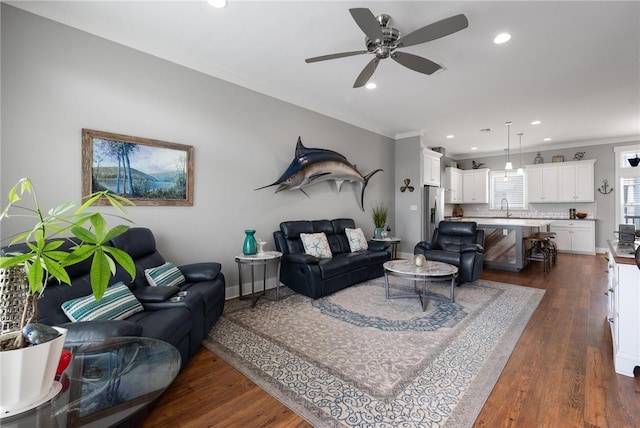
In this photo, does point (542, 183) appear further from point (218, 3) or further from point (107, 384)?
point (107, 384)

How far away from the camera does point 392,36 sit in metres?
2.47

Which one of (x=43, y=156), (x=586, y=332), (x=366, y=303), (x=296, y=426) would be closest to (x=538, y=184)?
(x=586, y=332)

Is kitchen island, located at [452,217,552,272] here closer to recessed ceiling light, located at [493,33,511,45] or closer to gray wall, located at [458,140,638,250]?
gray wall, located at [458,140,638,250]

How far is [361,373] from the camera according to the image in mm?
2123

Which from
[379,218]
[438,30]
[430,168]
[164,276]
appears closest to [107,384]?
[164,276]

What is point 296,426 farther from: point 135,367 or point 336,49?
point 336,49

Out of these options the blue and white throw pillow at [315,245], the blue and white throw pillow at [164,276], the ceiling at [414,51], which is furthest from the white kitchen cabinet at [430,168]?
the blue and white throw pillow at [164,276]

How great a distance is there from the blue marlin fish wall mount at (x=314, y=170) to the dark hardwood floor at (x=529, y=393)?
8.64ft

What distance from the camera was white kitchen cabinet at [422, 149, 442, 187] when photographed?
6.57 m

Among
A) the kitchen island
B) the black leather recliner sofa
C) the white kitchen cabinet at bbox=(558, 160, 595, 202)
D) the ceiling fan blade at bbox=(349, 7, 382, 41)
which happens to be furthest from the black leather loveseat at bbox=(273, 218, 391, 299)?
the white kitchen cabinet at bbox=(558, 160, 595, 202)

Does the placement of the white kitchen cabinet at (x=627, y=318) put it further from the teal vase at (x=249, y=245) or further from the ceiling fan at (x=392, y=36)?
the teal vase at (x=249, y=245)

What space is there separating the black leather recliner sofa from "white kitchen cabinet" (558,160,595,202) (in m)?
4.60

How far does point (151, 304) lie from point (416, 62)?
123 inches

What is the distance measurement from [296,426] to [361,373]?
26.0 inches
